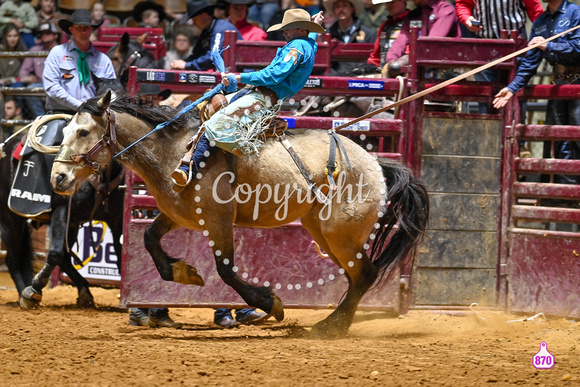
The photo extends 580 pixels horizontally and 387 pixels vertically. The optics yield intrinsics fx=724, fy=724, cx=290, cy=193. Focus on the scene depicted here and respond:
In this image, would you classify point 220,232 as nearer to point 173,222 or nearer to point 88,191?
point 173,222

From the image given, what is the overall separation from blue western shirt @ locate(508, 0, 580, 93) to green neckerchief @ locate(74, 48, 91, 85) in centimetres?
419

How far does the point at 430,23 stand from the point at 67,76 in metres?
3.93

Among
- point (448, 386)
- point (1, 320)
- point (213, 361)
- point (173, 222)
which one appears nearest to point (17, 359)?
point (213, 361)

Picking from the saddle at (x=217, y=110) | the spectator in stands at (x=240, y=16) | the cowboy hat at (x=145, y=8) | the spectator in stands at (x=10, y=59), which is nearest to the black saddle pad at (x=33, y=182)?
the saddle at (x=217, y=110)

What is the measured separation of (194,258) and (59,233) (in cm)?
151

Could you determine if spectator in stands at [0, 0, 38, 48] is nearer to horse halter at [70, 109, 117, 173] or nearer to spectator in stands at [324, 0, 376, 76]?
spectator in stands at [324, 0, 376, 76]

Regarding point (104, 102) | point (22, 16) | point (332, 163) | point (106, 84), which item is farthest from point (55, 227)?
point (22, 16)

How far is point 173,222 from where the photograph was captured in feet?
18.9

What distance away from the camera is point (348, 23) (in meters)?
9.70

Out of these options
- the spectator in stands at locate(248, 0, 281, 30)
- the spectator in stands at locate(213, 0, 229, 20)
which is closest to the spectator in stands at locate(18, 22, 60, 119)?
the spectator in stands at locate(213, 0, 229, 20)

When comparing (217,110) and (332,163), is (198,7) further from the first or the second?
(332,163)

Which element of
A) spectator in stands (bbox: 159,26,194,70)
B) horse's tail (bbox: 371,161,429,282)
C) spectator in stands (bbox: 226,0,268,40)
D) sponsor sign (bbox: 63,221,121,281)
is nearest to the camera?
horse's tail (bbox: 371,161,429,282)

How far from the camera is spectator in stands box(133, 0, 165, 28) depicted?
11906 mm

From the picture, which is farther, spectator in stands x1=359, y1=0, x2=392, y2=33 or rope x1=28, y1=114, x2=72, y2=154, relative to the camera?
spectator in stands x1=359, y1=0, x2=392, y2=33
